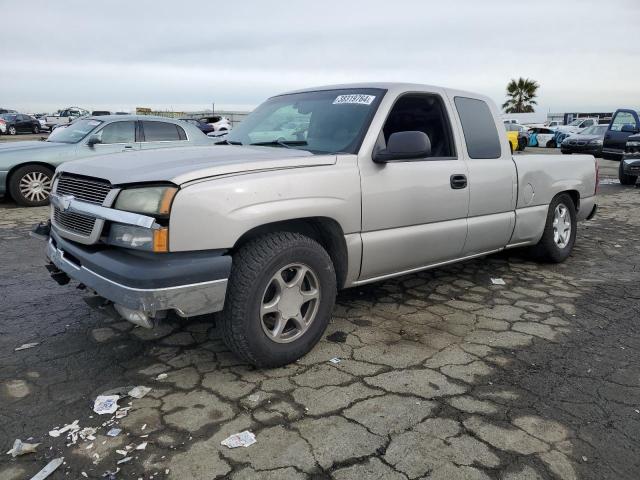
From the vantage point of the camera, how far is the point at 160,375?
3.02 metres

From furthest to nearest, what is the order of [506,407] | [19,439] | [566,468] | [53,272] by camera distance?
[53,272] < [506,407] < [19,439] < [566,468]

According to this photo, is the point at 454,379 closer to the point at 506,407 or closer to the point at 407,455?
the point at 506,407

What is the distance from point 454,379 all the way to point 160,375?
5.68 feet

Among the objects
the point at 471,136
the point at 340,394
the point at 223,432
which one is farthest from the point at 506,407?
the point at 471,136

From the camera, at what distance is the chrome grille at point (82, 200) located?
9.30 ft

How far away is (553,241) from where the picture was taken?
17.4ft

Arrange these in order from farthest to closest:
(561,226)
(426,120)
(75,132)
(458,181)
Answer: (75,132)
(561,226)
(426,120)
(458,181)

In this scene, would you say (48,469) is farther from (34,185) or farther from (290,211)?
(34,185)

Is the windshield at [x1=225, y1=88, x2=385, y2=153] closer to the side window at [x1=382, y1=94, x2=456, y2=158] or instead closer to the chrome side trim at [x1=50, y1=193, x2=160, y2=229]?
the side window at [x1=382, y1=94, x2=456, y2=158]

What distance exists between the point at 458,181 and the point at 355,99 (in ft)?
3.37

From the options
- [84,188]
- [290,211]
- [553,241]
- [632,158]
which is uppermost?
[632,158]

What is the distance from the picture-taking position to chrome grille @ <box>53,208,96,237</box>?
9.44 feet

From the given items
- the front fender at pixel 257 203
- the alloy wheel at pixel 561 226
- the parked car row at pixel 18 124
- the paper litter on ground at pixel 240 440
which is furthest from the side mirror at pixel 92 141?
the parked car row at pixel 18 124

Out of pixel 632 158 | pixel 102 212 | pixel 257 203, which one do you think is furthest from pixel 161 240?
pixel 632 158
